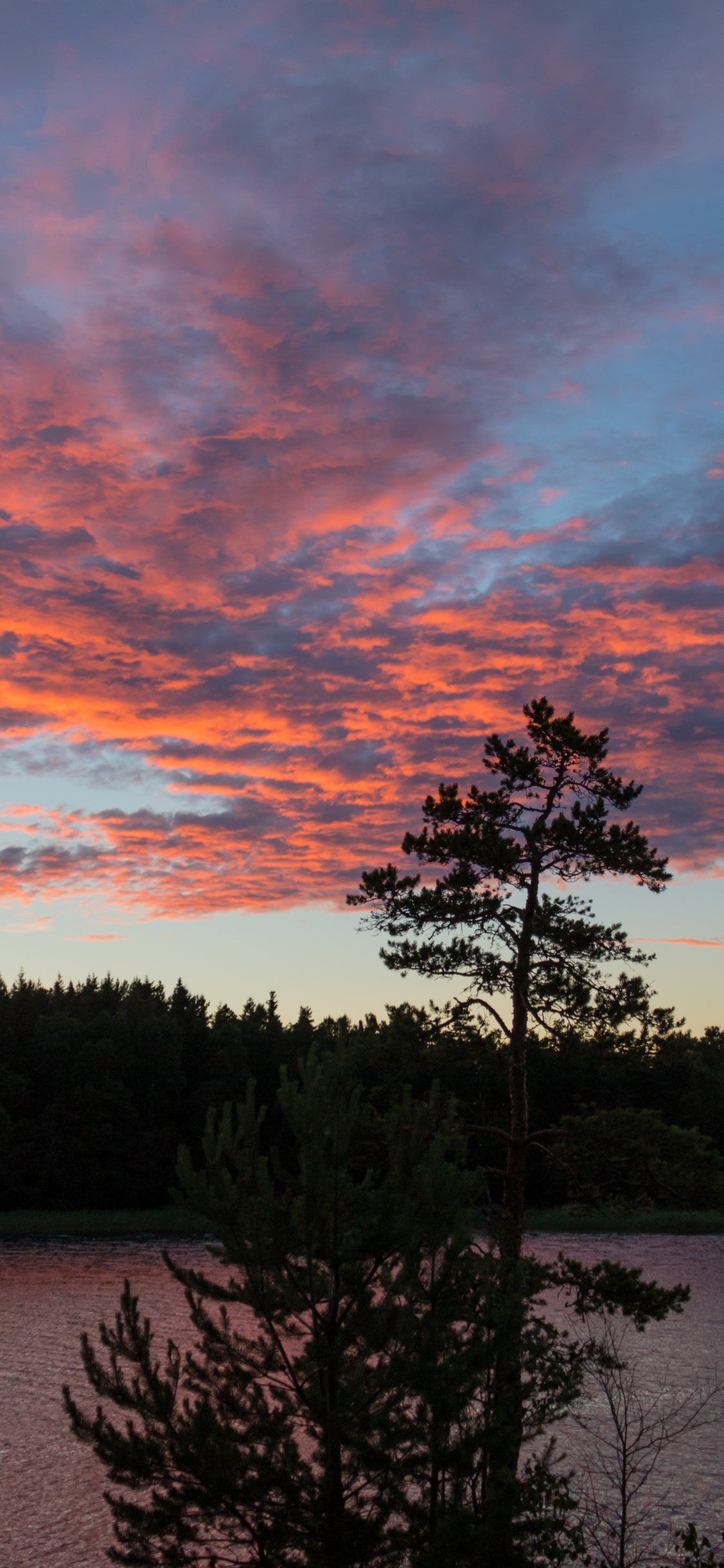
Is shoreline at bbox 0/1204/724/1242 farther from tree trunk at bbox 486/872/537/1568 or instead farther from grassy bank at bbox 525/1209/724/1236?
tree trunk at bbox 486/872/537/1568

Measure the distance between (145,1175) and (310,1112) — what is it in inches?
3102

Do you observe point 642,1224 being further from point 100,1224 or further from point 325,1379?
point 325,1379

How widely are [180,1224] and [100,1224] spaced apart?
17.1 ft

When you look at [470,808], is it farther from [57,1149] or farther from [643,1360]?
[57,1149]

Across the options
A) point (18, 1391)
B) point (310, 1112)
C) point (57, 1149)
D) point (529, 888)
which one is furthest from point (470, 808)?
point (57, 1149)

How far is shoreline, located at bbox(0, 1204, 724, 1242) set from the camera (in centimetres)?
6656

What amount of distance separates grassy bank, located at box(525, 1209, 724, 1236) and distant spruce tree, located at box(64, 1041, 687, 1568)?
61.1 m

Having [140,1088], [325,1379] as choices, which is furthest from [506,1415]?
[140,1088]

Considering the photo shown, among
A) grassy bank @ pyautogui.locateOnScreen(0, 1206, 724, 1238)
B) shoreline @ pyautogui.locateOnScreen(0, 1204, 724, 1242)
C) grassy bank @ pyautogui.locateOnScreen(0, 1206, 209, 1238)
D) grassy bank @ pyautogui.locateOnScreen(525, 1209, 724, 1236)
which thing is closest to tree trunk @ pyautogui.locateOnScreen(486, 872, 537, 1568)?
shoreline @ pyautogui.locateOnScreen(0, 1204, 724, 1242)

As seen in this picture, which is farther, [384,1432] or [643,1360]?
[643,1360]

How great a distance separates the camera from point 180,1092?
303ft

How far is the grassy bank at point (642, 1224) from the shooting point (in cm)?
6881

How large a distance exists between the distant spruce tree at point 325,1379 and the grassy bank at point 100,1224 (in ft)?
194

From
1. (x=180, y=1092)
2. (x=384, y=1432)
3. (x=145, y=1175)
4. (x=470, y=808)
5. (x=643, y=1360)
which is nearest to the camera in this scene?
(x=384, y=1432)
